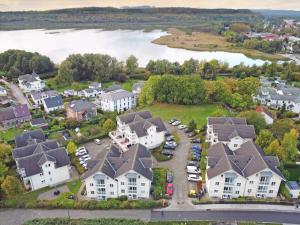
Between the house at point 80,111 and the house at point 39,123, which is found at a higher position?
the house at point 80,111

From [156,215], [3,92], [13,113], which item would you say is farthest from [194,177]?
[3,92]

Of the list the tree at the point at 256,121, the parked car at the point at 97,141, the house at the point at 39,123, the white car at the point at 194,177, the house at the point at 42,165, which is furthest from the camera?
the house at the point at 39,123

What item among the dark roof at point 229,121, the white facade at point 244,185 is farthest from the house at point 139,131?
the white facade at point 244,185

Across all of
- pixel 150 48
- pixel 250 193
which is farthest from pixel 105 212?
pixel 150 48

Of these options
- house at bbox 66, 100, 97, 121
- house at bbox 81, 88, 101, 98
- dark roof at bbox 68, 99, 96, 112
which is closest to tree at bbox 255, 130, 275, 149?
house at bbox 66, 100, 97, 121

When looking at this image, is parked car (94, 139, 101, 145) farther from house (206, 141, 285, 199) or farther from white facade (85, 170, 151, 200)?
house (206, 141, 285, 199)

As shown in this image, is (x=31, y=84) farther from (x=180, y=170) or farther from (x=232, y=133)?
(x=232, y=133)

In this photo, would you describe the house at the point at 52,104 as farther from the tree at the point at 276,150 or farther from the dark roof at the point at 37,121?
the tree at the point at 276,150
